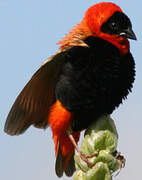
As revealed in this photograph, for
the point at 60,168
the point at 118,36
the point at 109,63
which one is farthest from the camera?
the point at 60,168

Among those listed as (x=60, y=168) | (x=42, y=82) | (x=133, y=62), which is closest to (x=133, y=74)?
(x=133, y=62)

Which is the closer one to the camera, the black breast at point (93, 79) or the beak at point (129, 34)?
the black breast at point (93, 79)

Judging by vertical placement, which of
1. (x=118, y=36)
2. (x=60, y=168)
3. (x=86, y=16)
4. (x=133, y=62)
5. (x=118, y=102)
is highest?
(x=86, y=16)

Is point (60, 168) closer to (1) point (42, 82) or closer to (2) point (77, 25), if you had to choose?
(1) point (42, 82)

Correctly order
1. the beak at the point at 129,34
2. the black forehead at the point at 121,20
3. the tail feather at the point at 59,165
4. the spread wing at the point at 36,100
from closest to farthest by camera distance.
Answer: the spread wing at the point at 36,100 → the beak at the point at 129,34 → the black forehead at the point at 121,20 → the tail feather at the point at 59,165

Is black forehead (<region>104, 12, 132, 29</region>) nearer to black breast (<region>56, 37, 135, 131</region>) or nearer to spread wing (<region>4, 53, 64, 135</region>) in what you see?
black breast (<region>56, 37, 135, 131</region>)

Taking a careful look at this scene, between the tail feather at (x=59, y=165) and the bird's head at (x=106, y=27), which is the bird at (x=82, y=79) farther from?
the tail feather at (x=59, y=165)

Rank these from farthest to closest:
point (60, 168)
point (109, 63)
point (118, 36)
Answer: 1. point (60, 168)
2. point (118, 36)
3. point (109, 63)

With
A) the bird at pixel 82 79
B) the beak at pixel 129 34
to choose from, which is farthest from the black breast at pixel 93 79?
the beak at pixel 129 34
